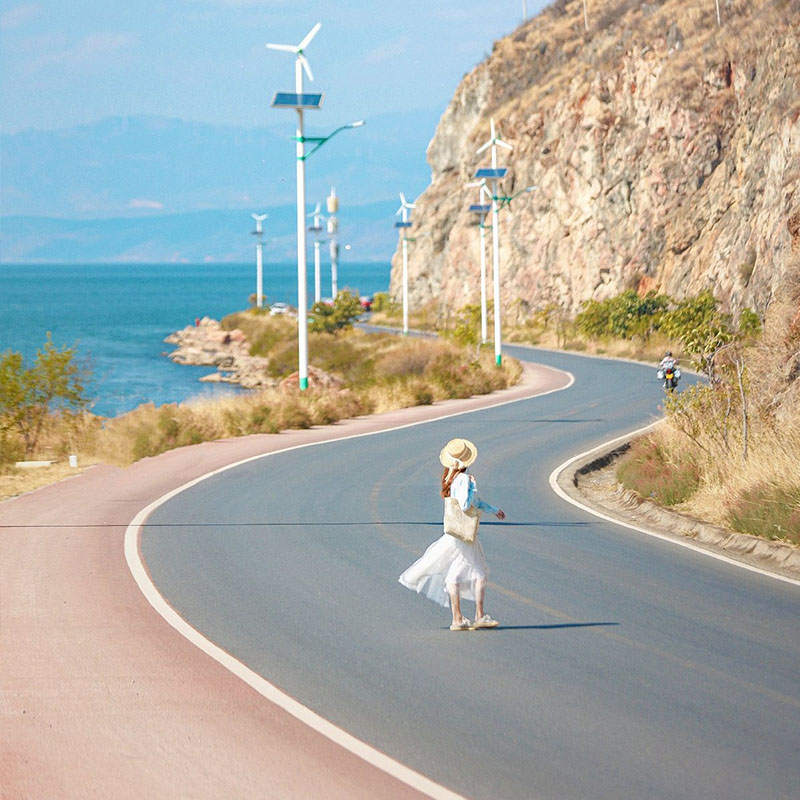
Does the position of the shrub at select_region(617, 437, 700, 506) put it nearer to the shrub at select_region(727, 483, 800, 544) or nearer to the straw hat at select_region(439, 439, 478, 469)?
the shrub at select_region(727, 483, 800, 544)

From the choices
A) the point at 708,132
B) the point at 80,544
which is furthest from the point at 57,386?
the point at 708,132

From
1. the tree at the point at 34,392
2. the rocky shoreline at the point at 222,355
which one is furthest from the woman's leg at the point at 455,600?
the rocky shoreline at the point at 222,355

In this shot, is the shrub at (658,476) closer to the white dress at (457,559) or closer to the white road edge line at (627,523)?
the white road edge line at (627,523)

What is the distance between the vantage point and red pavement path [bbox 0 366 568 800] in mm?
6477

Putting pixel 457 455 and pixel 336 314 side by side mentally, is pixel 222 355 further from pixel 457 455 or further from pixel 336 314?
pixel 457 455

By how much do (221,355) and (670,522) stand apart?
71.8 m

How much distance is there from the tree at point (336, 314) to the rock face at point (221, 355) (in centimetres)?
420

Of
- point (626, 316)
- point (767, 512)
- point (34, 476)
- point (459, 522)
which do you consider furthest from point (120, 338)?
point (459, 522)

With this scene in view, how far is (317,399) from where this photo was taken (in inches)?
1214

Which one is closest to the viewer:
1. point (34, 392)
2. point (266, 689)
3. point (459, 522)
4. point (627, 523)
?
point (266, 689)

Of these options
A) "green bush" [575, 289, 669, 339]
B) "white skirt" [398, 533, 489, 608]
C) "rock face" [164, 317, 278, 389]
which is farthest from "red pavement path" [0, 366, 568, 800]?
"rock face" [164, 317, 278, 389]

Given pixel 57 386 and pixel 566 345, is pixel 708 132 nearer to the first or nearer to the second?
pixel 566 345

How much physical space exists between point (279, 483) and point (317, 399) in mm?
11393

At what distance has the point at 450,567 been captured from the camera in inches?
386
